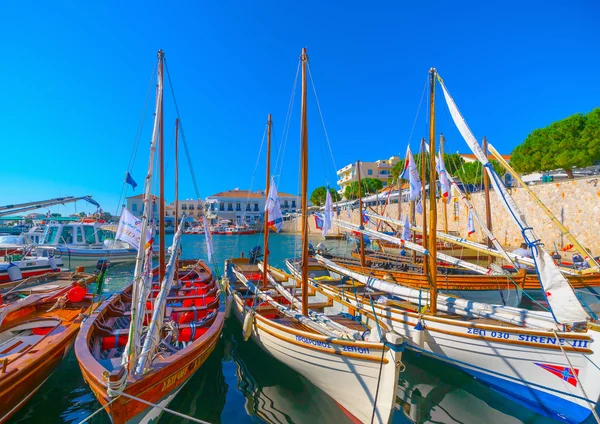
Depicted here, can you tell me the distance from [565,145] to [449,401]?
41231mm

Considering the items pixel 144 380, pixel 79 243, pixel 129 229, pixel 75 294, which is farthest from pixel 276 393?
pixel 79 243

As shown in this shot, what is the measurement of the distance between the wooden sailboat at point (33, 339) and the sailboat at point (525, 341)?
27.1ft

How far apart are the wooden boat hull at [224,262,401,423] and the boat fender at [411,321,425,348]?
304 cm

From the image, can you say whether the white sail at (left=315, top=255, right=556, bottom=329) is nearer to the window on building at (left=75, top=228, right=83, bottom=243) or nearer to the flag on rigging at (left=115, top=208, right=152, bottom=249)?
the flag on rigging at (left=115, top=208, right=152, bottom=249)

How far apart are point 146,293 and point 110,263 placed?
1237 inches

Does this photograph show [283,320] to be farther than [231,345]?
A: No

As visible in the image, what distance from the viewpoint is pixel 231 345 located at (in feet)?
41.0

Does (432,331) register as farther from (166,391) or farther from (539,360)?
(166,391)

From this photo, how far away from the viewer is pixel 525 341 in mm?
8109

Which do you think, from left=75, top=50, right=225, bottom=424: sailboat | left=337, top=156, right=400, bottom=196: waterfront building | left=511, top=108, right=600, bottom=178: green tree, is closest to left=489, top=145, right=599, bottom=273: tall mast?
left=75, top=50, right=225, bottom=424: sailboat

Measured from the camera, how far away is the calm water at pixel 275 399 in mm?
8023

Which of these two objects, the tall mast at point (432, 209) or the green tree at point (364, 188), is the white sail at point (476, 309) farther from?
the green tree at point (364, 188)

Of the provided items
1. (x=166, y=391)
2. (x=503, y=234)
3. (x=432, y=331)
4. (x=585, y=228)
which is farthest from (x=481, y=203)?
(x=166, y=391)

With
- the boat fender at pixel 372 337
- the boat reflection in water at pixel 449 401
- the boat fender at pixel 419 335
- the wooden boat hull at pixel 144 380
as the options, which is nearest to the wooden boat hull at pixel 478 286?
the boat reflection in water at pixel 449 401
